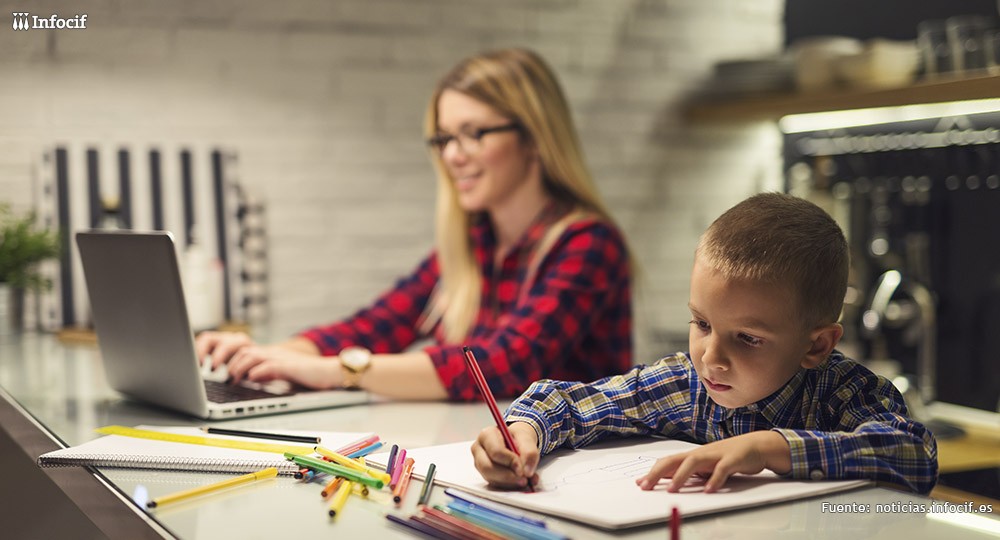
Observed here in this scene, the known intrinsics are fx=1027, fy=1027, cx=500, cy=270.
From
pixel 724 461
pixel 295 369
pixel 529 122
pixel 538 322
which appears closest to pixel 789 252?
pixel 724 461

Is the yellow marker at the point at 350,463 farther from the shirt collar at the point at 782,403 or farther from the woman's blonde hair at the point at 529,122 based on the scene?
the woman's blonde hair at the point at 529,122

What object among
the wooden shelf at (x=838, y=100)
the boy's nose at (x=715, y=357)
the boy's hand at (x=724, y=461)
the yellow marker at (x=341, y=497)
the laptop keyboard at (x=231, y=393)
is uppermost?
the wooden shelf at (x=838, y=100)

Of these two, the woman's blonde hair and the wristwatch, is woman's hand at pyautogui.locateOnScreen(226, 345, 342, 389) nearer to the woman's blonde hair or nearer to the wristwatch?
the wristwatch

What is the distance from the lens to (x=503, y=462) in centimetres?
93

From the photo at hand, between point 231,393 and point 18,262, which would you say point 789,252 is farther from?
point 18,262

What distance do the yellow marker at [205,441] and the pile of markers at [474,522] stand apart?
0.27 meters

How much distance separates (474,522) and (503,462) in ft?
0.37

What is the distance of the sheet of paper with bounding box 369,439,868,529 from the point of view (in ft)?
2.81

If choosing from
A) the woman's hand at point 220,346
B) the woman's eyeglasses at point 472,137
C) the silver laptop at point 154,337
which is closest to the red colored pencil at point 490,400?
the silver laptop at point 154,337

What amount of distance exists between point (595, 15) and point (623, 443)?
2649 mm

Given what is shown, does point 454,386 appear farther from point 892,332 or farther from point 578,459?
point 892,332

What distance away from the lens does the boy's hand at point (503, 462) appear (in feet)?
3.05

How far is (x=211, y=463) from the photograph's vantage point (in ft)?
3.59

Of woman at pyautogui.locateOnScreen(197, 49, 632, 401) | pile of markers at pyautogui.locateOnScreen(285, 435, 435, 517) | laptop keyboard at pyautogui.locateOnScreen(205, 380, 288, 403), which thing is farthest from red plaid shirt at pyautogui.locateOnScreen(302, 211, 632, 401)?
pile of markers at pyautogui.locateOnScreen(285, 435, 435, 517)
